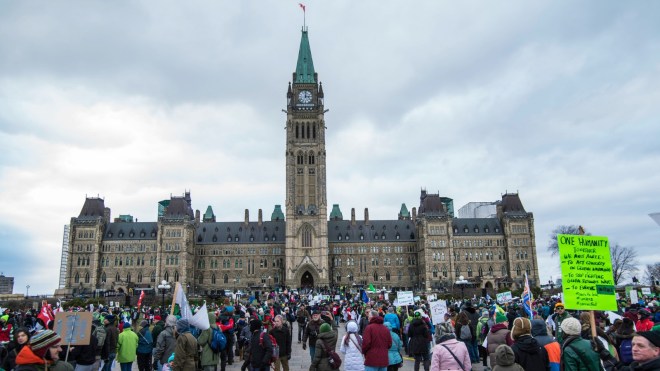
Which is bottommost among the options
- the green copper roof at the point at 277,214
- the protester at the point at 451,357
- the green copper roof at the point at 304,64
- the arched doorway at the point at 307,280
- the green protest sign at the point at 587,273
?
the protester at the point at 451,357

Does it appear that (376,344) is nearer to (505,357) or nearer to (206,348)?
(505,357)

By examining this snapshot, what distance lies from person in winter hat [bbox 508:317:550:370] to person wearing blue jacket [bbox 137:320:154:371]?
10452 millimetres

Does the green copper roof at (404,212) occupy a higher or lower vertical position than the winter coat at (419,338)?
higher

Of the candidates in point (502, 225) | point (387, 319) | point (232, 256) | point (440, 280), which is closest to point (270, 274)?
point (232, 256)

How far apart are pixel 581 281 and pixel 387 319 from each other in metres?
8.10

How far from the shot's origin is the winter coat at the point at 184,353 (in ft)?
37.1

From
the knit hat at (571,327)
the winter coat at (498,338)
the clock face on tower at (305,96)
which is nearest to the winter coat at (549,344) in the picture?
the knit hat at (571,327)

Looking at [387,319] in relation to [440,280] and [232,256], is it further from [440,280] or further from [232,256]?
[232,256]

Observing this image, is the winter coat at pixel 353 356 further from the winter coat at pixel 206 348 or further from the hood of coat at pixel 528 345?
the winter coat at pixel 206 348

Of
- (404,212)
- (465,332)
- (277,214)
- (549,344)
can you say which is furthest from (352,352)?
(404,212)

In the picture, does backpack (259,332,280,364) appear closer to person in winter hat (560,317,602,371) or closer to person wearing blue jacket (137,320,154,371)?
person wearing blue jacket (137,320,154,371)

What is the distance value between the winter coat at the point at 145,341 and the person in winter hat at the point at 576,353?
11207mm

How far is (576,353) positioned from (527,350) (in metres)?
0.84

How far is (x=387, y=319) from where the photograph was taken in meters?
17.3
